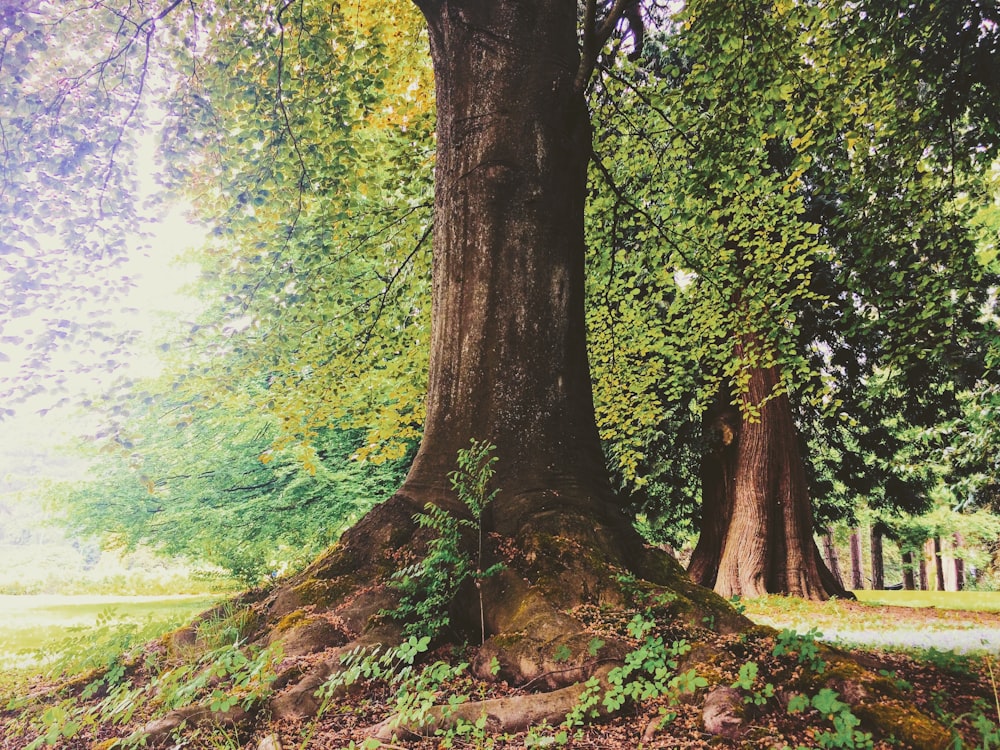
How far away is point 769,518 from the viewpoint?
1004 centimetres

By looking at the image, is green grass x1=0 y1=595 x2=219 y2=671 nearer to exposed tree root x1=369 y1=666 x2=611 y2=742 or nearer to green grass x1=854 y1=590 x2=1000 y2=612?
exposed tree root x1=369 y1=666 x2=611 y2=742

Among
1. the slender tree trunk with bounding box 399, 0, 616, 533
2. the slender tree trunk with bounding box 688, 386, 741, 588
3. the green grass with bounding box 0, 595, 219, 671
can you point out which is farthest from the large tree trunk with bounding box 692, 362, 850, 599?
the green grass with bounding box 0, 595, 219, 671

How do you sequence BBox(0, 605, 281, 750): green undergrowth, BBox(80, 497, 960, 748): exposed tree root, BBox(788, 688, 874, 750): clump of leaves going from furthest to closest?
1. BBox(0, 605, 281, 750): green undergrowth
2. BBox(80, 497, 960, 748): exposed tree root
3. BBox(788, 688, 874, 750): clump of leaves

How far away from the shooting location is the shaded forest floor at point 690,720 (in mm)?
2000

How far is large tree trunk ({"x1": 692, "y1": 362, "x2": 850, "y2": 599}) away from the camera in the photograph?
9734 mm

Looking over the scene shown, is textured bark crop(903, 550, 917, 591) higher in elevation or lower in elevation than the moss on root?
lower

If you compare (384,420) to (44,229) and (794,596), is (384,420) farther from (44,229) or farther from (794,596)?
(794,596)

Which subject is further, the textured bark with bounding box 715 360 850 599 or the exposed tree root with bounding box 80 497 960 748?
the textured bark with bounding box 715 360 850 599

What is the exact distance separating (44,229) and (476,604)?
6024mm

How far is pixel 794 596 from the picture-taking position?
9430mm

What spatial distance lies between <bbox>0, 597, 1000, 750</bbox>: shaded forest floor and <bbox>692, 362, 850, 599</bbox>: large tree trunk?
684 cm

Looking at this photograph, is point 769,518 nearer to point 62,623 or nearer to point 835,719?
point 835,719

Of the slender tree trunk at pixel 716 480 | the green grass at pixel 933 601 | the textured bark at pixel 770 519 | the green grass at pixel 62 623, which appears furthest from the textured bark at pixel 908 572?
the green grass at pixel 62 623

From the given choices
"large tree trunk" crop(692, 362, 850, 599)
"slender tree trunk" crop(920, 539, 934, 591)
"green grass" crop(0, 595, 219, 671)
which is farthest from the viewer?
"slender tree trunk" crop(920, 539, 934, 591)
